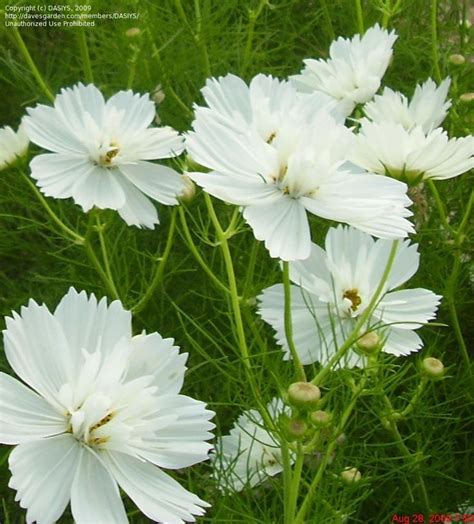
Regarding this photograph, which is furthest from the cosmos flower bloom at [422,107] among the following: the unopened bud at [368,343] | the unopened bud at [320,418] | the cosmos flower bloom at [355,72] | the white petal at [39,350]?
the white petal at [39,350]

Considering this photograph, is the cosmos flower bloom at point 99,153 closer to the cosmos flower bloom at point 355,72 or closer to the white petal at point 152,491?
the cosmos flower bloom at point 355,72

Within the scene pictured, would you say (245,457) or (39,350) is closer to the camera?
(39,350)

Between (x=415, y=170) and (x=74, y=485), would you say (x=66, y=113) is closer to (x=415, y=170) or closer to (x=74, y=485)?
(x=415, y=170)

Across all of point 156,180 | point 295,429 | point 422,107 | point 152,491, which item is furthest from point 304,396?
point 422,107

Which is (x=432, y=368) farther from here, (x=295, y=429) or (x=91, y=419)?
(x=91, y=419)

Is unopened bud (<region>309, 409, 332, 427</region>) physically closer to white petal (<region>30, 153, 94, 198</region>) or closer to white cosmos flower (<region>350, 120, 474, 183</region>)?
white cosmos flower (<region>350, 120, 474, 183</region>)

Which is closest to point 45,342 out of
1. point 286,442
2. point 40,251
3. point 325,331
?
point 286,442

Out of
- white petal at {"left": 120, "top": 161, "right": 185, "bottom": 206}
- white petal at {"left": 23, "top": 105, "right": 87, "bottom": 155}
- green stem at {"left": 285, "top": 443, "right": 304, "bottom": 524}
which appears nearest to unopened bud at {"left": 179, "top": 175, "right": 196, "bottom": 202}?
white petal at {"left": 120, "top": 161, "right": 185, "bottom": 206}
